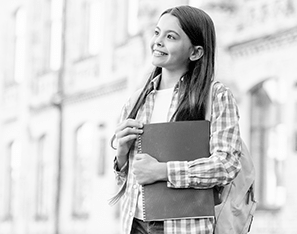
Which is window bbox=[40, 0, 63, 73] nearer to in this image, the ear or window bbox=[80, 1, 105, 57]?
window bbox=[80, 1, 105, 57]

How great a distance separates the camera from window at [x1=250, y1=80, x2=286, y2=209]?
12977 mm

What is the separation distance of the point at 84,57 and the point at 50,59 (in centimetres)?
212

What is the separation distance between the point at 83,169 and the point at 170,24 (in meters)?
15.7

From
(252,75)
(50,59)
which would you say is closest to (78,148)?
(50,59)

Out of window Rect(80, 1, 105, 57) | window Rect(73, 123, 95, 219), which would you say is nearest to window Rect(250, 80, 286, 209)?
window Rect(73, 123, 95, 219)

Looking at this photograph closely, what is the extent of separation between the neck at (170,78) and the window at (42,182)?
17.0 meters

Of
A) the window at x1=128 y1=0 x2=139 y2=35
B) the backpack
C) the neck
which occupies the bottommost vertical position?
the backpack

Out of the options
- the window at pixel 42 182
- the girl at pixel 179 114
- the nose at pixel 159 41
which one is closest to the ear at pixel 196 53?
the girl at pixel 179 114

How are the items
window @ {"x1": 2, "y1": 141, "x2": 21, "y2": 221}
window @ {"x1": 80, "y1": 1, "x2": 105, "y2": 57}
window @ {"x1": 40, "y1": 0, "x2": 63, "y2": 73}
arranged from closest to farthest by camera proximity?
window @ {"x1": 80, "y1": 1, "x2": 105, "y2": 57}, window @ {"x1": 40, "y1": 0, "x2": 63, "y2": 73}, window @ {"x1": 2, "y1": 141, "x2": 21, "y2": 221}

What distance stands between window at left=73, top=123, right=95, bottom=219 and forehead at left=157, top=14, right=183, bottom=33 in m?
15.2

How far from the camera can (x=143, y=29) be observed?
53.7 ft

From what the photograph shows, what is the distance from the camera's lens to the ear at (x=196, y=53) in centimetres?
372

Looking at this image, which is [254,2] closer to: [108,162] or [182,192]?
[108,162]

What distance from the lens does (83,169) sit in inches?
760
